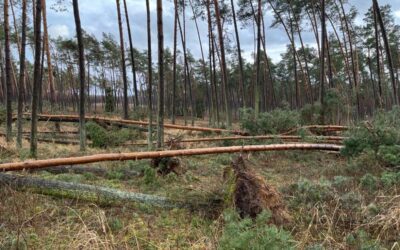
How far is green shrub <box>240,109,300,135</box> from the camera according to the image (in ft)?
40.7

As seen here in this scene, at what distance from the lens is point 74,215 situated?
453 cm

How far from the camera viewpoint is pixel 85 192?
5.26 m

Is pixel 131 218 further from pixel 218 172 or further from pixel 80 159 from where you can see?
→ pixel 218 172

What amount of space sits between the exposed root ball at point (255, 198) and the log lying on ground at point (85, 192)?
1.92 ft

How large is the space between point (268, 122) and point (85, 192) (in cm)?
806

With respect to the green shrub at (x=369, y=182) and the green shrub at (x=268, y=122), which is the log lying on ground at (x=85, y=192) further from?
the green shrub at (x=268, y=122)

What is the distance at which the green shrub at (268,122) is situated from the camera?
1239 cm

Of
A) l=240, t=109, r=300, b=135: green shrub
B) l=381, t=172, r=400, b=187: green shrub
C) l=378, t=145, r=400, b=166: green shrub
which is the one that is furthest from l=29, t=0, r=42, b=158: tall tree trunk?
l=378, t=145, r=400, b=166: green shrub

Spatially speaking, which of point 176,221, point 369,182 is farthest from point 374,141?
point 176,221

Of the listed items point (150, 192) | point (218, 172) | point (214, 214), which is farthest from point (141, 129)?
point (214, 214)

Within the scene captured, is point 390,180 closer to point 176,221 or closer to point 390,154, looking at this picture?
point 390,154

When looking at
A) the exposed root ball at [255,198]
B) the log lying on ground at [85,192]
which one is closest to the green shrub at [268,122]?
the exposed root ball at [255,198]

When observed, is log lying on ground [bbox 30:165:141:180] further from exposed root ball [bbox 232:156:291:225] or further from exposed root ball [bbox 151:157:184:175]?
exposed root ball [bbox 232:156:291:225]

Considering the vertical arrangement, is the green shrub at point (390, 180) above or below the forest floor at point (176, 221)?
above
